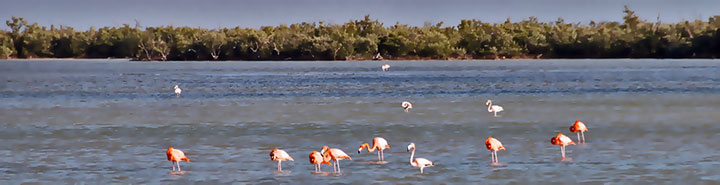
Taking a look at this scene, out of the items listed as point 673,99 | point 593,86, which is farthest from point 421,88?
point 673,99

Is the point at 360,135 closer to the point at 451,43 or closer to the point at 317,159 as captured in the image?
the point at 317,159

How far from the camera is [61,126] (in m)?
36.3

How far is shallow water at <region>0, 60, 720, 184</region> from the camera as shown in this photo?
881 inches

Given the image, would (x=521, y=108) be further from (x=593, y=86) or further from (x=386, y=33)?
(x=386, y=33)

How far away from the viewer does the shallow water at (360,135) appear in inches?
881

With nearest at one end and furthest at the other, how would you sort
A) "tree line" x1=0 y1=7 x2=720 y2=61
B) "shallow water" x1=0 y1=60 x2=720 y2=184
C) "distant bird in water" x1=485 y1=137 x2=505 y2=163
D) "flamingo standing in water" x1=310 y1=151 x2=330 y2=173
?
1. "flamingo standing in water" x1=310 y1=151 x2=330 y2=173
2. "shallow water" x1=0 y1=60 x2=720 y2=184
3. "distant bird in water" x1=485 y1=137 x2=505 y2=163
4. "tree line" x1=0 y1=7 x2=720 y2=61

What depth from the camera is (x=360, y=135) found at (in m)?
32.2

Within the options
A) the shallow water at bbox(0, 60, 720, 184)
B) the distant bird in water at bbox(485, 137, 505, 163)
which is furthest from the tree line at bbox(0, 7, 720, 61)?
the distant bird in water at bbox(485, 137, 505, 163)

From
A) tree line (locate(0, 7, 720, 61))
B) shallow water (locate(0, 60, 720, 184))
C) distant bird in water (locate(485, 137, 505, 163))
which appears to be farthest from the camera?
tree line (locate(0, 7, 720, 61))

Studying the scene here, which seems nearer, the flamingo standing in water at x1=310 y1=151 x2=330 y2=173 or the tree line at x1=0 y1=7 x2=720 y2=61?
the flamingo standing in water at x1=310 y1=151 x2=330 y2=173

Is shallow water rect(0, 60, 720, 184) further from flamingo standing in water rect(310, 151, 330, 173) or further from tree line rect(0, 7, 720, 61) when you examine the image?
tree line rect(0, 7, 720, 61)

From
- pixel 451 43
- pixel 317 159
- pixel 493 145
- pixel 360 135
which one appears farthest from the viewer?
pixel 451 43

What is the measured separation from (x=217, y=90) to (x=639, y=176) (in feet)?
149

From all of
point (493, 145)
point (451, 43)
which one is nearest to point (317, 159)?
point (493, 145)
